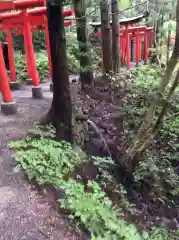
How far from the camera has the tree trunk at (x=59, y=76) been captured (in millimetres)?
5093

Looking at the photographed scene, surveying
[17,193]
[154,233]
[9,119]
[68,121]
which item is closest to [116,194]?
[154,233]

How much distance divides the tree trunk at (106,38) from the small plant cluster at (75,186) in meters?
4.75

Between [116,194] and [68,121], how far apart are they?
1664mm

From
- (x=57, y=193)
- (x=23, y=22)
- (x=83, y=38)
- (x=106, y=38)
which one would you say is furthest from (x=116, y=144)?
(x=23, y=22)

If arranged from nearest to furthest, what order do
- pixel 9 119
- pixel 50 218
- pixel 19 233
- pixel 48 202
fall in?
pixel 19 233
pixel 50 218
pixel 48 202
pixel 9 119

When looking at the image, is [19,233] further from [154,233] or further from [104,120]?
[104,120]

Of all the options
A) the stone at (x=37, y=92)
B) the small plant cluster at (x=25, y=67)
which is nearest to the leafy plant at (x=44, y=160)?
the stone at (x=37, y=92)

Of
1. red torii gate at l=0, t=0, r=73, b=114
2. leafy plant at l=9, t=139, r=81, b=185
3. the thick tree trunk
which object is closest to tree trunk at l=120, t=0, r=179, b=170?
leafy plant at l=9, t=139, r=81, b=185

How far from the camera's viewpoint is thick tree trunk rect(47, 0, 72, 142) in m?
5.09

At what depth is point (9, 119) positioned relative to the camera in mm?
6301

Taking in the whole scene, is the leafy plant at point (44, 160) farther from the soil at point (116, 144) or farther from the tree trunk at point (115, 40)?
the tree trunk at point (115, 40)

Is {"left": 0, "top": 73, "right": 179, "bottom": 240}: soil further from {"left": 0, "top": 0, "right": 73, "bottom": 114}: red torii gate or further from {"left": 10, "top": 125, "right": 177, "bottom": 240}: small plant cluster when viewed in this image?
{"left": 0, "top": 0, "right": 73, "bottom": 114}: red torii gate

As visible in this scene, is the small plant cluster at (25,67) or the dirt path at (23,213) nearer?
the dirt path at (23,213)

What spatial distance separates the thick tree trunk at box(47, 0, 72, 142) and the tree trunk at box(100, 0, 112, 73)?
4181 mm
